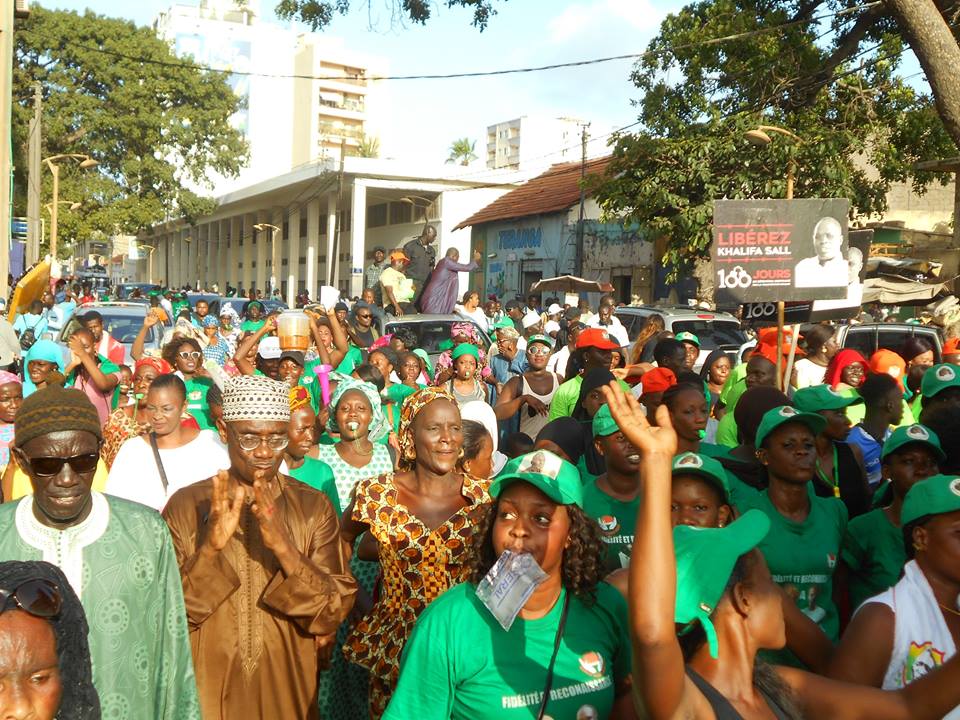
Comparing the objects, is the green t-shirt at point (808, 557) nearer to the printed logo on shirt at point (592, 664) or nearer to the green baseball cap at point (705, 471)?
the green baseball cap at point (705, 471)

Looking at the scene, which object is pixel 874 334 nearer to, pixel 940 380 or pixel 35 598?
pixel 940 380

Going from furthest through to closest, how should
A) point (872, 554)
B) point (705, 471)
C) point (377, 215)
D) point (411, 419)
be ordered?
point (377, 215) < point (411, 419) < point (872, 554) < point (705, 471)

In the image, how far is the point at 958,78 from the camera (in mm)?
7500

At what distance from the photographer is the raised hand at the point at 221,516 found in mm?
3357

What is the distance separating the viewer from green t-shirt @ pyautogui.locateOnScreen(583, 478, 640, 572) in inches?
167

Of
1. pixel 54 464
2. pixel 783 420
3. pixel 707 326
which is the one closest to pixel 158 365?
pixel 54 464

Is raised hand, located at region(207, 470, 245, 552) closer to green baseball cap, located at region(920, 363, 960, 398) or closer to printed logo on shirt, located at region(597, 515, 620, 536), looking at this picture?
printed logo on shirt, located at region(597, 515, 620, 536)

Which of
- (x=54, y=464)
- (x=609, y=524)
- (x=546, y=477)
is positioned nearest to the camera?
(x=546, y=477)

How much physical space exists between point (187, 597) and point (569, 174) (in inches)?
1244

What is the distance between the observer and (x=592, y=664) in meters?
2.86

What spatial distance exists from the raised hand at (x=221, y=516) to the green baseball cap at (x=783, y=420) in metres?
2.30

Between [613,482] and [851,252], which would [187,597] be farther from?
[851,252]

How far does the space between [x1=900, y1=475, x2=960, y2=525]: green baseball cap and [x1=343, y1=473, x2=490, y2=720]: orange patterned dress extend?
1.59 m

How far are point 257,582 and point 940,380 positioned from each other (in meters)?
4.20
